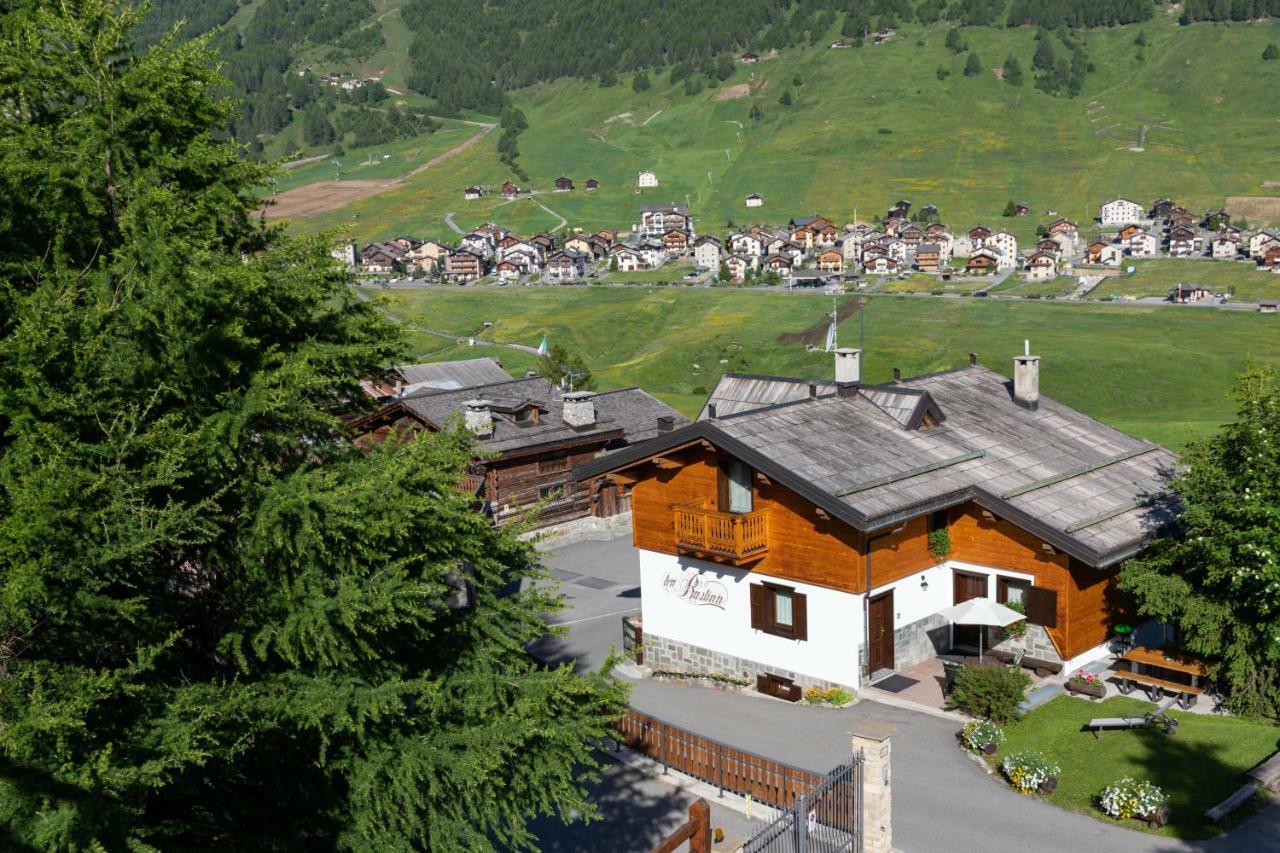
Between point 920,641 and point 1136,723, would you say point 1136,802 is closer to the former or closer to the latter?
point 1136,723

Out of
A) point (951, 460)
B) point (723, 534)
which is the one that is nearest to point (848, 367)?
point (951, 460)

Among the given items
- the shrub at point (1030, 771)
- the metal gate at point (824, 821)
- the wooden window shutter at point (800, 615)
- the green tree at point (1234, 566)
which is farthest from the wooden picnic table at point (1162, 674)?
the metal gate at point (824, 821)

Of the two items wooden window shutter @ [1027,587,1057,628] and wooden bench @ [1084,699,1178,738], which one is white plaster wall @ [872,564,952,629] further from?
wooden bench @ [1084,699,1178,738]

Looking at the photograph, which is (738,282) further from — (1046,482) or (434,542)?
(434,542)

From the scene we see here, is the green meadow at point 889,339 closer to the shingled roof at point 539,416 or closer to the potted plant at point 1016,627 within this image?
the shingled roof at point 539,416

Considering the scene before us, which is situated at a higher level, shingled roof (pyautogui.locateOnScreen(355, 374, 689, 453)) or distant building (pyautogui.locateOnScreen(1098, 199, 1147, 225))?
shingled roof (pyautogui.locateOnScreen(355, 374, 689, 453))

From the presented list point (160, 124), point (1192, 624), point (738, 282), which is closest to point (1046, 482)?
point (1192, 624)

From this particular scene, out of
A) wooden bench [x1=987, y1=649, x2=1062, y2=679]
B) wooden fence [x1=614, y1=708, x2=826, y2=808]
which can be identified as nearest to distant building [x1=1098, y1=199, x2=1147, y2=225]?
wooden bench [x1=987, y1=649, x2=1062, y2=679]
